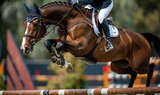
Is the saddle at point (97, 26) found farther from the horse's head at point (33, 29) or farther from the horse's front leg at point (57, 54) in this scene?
the horse's head at point (33, 29)

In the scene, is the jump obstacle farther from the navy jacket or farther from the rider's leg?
the navy jacket

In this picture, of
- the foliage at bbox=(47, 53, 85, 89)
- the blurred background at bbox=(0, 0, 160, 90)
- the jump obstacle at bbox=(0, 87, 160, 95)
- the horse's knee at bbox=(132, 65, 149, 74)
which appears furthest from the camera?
the blurred background at bbox=(0, 0, 160, 90)

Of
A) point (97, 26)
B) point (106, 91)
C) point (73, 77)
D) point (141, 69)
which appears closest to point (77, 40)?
point (97, 26)

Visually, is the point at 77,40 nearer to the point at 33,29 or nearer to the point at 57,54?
the point at 57,54

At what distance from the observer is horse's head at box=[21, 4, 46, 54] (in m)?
8.06

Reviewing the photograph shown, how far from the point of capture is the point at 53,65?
12805 millimetres

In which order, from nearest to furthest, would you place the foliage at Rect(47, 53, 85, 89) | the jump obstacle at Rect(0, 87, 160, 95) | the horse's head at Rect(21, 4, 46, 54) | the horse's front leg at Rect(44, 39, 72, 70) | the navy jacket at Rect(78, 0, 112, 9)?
the jump obstacle at Rect(0, 87, 160, 95)
the horse's front leg at Rect(44, 39, 72, 70)
the horse's head at Rect(21, 4, 46, 54)
the navy jacket at Rect(78, 0, 112, 9)
the foliage at Rect(47, 53, 85, 89)

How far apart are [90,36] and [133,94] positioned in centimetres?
139

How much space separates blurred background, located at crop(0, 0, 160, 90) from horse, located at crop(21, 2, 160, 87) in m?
2.64

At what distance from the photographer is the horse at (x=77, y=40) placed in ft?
26.6

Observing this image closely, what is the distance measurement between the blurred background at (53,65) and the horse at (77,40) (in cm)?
264

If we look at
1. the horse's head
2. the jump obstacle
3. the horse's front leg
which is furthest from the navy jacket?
the jump obstacle

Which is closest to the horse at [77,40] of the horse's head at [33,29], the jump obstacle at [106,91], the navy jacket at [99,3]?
the horse's head at [33,29]

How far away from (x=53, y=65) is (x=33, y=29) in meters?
4.71
